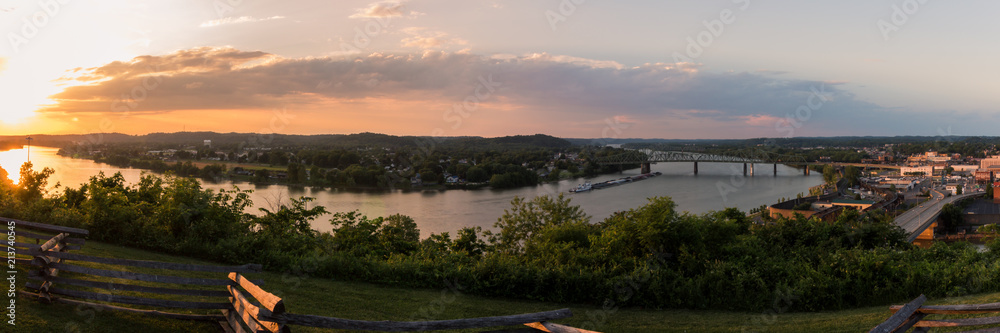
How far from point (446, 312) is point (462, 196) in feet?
102

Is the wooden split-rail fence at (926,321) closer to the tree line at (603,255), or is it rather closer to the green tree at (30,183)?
the tree line at (603,255)

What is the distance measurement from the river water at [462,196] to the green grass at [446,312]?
15.9m

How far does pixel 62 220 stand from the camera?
8.70 m

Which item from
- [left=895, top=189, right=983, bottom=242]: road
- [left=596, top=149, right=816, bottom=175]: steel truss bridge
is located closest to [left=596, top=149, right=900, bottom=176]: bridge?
[left=596, top=149, right=816, bottom=175]: steel truss bridge

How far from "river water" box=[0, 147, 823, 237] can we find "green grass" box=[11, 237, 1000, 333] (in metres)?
15.9

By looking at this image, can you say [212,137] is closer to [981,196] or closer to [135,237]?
[135,237]

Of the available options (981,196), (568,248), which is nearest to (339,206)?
(568,248)

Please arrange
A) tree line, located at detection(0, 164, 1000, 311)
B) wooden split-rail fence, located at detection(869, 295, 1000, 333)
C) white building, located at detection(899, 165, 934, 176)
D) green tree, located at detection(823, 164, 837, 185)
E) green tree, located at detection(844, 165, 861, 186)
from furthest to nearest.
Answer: white building, located at detection(899, 165, 934, 176), green tree, located at detection(844, 165, 861, 186), green tree, located at detection(823, 164, 837, 185), tree line, located at detection(0, 164, 1000, 311), wooden split-rail fence, located at detection(869, 295, 1000, 333)

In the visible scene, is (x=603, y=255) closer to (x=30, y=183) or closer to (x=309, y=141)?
(x=30, y=183)

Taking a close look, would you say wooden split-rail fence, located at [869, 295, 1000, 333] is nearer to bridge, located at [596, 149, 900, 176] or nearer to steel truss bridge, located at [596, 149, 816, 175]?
steel truss bridge, located at [596, 149, 816, 175]

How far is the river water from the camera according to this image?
26.5 m

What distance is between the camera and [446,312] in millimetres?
5941

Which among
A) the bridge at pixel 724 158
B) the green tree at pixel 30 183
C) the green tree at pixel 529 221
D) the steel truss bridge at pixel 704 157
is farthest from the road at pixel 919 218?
the bridge at pixel 724 158

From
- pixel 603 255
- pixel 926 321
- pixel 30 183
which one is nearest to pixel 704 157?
pixel 603 255
